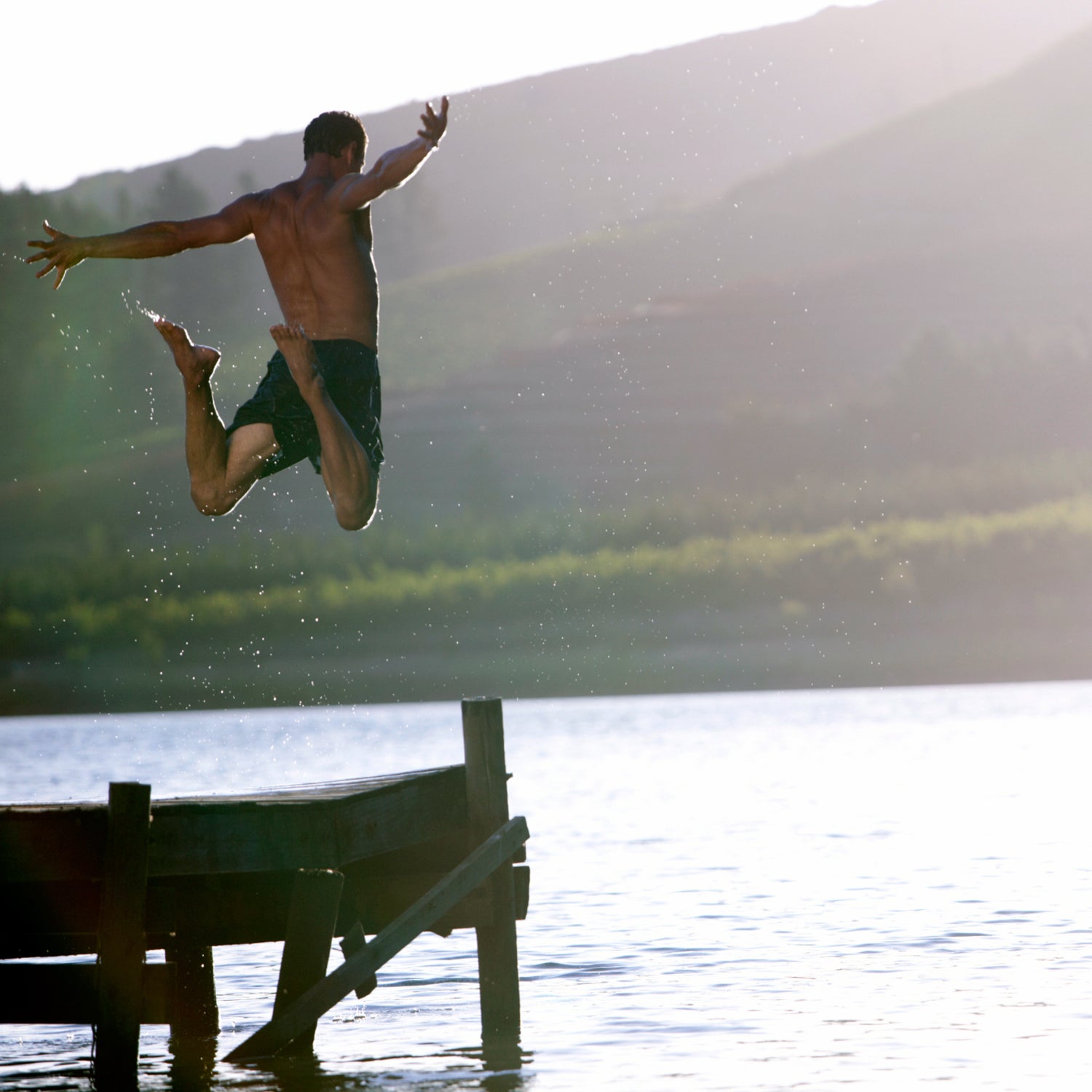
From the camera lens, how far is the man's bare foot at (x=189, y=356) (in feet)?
34.9

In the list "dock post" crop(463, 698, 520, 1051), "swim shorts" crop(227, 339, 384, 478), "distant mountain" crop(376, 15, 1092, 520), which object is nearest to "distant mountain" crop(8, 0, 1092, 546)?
"distant mountain" crop(376, 15, 1092, 520)

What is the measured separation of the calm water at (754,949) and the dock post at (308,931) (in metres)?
1.54

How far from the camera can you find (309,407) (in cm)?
1073

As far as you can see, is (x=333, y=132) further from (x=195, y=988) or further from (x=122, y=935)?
(x=195, y=988)

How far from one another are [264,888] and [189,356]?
3479 mm

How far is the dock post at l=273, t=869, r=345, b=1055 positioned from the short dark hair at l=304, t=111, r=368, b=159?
4.03m

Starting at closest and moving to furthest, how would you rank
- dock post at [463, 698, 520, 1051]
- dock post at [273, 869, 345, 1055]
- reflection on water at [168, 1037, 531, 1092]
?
dock post at [273, 869, 345, 1055]
dock post at [463, 698, 520, 1051]
reflection on water at [168, 1037, 531, 1092]

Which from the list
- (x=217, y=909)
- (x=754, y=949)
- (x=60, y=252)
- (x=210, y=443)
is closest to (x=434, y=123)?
(x=210, y=443)

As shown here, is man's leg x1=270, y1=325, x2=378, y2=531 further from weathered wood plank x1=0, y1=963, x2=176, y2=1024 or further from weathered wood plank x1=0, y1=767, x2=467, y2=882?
weathered wood plank x1=0, y1=963, x2=176, y2=1024

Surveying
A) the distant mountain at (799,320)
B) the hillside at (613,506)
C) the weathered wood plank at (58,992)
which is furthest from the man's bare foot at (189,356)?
the distant mountain at (799,320)

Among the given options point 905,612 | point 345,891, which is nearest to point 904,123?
point 905,612

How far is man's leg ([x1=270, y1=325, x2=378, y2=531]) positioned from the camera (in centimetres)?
1025

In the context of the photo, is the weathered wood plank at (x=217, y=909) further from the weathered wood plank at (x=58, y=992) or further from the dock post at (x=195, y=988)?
the dock post at (x=195, y=988)

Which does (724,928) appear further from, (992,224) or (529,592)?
(992,224)
